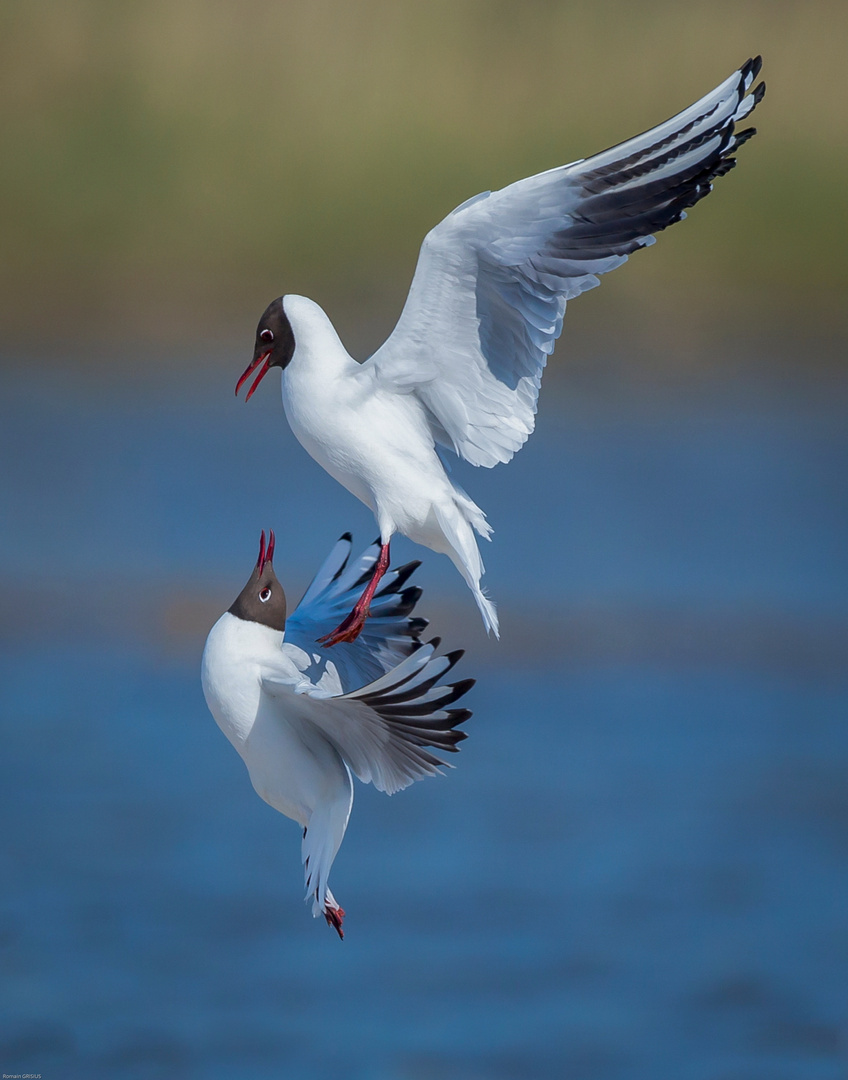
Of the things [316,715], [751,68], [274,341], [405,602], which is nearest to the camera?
[751,68]

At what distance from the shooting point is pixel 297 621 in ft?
7.95

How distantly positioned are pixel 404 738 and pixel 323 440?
0.43 metres

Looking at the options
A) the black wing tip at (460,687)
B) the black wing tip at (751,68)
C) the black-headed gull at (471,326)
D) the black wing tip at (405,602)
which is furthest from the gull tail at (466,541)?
the black wing tip at (751,68)

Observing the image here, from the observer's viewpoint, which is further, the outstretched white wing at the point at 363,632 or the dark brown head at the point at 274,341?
the outstretched white wing at the point at 363,632

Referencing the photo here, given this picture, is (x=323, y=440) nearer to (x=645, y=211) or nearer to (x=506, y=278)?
(x=506, y=278)

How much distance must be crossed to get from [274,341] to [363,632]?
58 cm

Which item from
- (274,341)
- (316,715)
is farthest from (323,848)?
(274,341)

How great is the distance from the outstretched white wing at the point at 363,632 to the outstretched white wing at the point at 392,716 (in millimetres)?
174

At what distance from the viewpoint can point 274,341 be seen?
2.02 m

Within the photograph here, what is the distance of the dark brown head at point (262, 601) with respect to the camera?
2.17 metres

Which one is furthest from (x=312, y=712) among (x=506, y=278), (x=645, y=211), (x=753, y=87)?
Result: (x=753, y=87)

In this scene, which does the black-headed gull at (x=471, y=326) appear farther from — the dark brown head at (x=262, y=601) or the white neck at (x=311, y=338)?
the dark brown head at (x=262, y=601)

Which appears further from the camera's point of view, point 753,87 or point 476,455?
point 476,455

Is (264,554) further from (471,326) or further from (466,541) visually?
(471,326)
